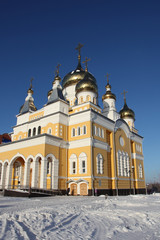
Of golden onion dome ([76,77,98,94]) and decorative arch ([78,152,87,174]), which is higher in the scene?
golden onion dome ([76,77,98,94])

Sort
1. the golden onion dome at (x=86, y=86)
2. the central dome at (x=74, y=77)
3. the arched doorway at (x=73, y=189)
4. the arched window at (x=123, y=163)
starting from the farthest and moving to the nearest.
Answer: the central dome at (x=74, y=77) < the golden onion dome at (x=86, y=86) < the arched window at (x=123, y=163) < the arched doorway at (x=73, y=189)

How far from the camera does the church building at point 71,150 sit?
70.6 feet

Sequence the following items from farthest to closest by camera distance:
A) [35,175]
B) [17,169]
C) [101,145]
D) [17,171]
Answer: [17,169]
[17,171]
[101,145]
[35,175]

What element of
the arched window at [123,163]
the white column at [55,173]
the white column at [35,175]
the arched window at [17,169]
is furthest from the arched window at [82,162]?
the arched window at [17,169]

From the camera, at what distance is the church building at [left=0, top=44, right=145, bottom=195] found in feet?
70.6

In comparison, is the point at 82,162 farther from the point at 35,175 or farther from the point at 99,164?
the point at 35,175

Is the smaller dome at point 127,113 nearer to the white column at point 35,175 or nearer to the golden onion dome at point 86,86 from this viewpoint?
the golden onion dome at point 86,86

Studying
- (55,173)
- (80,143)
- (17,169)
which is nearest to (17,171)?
(17,169)

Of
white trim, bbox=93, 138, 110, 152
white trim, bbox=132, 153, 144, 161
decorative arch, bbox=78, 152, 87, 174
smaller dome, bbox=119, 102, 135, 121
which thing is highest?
smaller dome, bbox=119, 102, 135, 121

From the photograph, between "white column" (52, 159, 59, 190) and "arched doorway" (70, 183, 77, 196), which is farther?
"arched doorway" (70, 183, 77, 196)

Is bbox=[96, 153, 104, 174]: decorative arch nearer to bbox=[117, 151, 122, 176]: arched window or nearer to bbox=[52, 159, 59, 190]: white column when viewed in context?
bbox=[117, 151, 122, 176]: arched window

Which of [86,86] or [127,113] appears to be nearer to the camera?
[86,86]

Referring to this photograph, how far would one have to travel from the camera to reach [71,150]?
78.6 feet

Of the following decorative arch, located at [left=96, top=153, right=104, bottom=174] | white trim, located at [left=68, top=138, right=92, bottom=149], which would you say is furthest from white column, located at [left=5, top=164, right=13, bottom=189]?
decorative arch, located at [left=96, top=153, right=104, bottom=174]
